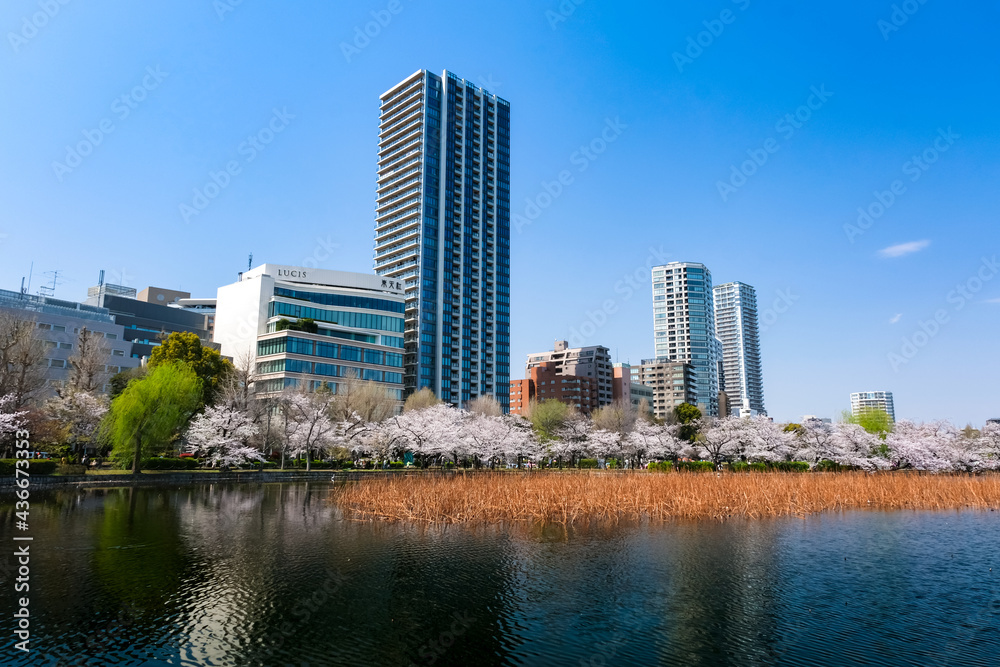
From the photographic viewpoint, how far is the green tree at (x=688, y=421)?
88.4m

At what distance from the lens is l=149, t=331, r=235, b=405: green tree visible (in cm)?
6694

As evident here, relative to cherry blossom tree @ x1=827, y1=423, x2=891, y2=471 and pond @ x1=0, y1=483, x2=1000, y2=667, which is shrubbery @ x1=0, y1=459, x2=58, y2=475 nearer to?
pond @ x1=0, y1=483, x2=1000, y2=667

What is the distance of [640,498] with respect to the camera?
32.1 meters

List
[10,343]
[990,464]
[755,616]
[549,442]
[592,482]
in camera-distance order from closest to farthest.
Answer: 1. [755,616]
2. [592,482]
3. [10,343]
4. [990,464]
5. [549,442]

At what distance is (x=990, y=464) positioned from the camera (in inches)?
2894

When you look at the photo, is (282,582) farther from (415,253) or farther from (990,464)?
(415,253)

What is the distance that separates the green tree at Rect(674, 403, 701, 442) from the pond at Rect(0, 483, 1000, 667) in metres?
62.3

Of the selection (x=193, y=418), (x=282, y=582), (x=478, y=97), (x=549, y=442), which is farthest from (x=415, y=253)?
(x=282, y=582)

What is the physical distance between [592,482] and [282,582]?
2353cm

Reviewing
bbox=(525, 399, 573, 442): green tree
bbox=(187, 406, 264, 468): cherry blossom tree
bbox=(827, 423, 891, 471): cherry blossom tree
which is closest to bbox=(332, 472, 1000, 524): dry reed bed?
bbox=(187, 406, 264, 468): cherry blossom tree

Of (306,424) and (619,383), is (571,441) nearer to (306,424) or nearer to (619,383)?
(306,424)

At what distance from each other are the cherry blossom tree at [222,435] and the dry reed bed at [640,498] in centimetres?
2284

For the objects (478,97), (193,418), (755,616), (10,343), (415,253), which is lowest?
(755,616)

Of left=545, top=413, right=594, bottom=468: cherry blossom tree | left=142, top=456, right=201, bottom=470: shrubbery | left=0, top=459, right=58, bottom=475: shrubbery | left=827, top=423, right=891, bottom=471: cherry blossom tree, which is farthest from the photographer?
left=545, top=413, right=594, bottom=468: cherry blossom tree
